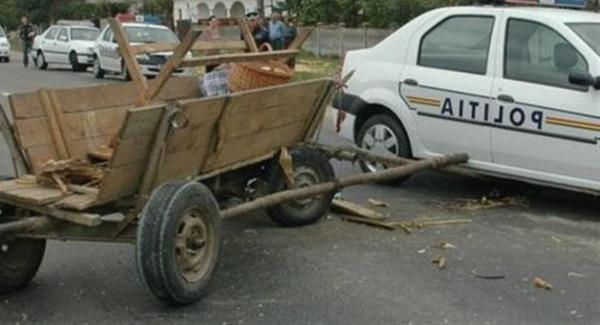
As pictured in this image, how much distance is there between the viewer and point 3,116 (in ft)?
16.9

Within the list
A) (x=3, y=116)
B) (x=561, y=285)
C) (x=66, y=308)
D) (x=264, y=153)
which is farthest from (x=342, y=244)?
(x=3, y=116)

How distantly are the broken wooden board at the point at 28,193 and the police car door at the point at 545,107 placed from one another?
4064mm

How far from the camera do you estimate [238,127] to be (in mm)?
5734

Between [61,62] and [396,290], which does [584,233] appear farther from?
[61,62]

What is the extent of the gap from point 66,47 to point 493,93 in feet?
77.0

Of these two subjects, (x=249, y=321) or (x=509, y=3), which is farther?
(x=509, y=3)

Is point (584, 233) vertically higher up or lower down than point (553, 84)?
lower down

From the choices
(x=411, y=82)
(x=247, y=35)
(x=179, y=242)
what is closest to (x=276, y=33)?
(x=411, y=82)

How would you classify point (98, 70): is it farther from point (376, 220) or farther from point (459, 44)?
point (376, 220)

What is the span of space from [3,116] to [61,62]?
25063 millimetres

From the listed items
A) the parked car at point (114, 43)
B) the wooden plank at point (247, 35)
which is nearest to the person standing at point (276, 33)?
the parked car at point (114, 43)

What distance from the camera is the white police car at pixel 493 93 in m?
7.23

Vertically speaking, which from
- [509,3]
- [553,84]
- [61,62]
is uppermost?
[509,3]

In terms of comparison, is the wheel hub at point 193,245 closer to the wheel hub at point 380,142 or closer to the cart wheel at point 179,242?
the cart wheel at point 179,242
